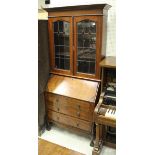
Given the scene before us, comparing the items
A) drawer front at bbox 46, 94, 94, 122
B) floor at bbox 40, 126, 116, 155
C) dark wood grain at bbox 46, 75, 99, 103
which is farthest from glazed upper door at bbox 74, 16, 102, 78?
floor at bbox 40, 126, 116, 155

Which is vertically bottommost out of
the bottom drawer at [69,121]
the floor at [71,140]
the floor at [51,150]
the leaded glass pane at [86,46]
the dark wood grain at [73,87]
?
the floor at [71,140]

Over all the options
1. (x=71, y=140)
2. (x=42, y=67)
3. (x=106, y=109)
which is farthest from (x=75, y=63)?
(x=71, y=140)

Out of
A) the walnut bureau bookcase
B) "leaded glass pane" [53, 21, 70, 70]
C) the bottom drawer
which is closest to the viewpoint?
the walnut bureau bookcase

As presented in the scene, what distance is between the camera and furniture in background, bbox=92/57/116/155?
6.61ft

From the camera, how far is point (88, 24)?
2285 millimetres

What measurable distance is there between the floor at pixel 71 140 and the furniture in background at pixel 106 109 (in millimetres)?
112

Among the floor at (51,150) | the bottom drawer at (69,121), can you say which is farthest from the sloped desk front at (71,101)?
the floor at (51,150)

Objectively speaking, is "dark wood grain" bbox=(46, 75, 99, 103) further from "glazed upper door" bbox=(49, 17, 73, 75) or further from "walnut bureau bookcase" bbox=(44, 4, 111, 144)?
"glazed upper door" bbox=(49, 17, 73, 75)

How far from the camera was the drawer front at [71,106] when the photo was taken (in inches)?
90.4

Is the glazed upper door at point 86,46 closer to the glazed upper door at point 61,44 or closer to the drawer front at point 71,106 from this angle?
the glazed upper door at point 61,44
